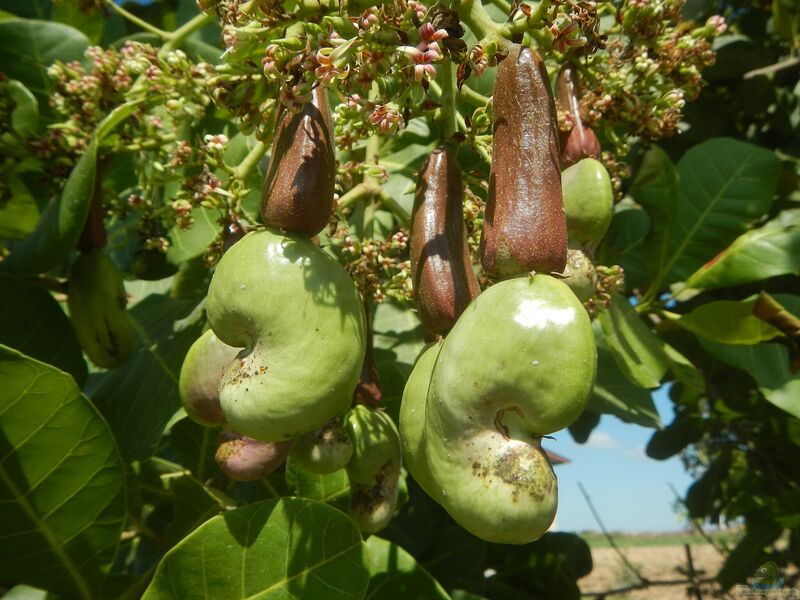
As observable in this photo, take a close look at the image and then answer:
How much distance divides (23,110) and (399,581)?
4.10 ft

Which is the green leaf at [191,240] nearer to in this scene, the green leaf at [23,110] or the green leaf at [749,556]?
the green leaf at [23,110]

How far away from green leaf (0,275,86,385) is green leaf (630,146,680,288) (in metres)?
1.31

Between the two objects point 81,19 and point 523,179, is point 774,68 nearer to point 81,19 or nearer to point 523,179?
point 523,179

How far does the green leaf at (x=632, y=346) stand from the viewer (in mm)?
1572

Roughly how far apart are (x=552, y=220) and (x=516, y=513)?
12.7 inches

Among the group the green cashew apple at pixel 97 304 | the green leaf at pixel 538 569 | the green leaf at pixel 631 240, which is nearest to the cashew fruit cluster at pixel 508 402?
the green cashew apple at pixel 97 304

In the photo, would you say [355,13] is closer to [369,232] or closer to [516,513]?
[369,232]

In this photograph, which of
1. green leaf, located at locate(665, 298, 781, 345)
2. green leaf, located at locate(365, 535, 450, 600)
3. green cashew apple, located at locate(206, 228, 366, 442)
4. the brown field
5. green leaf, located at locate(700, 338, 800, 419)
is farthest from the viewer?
the brown field

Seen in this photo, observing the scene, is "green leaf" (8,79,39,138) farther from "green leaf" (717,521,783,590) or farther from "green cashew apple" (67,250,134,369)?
"green leaf" (717,521,783,590)

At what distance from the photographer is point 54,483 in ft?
4.02

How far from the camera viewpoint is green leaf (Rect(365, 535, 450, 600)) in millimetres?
1335

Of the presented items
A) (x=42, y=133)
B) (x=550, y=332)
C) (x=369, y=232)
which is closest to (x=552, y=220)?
(x=550, y=332)

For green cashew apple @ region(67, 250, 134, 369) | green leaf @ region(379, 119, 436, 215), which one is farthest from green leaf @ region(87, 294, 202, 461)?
green leaf @ region(379, 119, 436, 215)

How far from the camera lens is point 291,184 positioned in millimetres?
940
